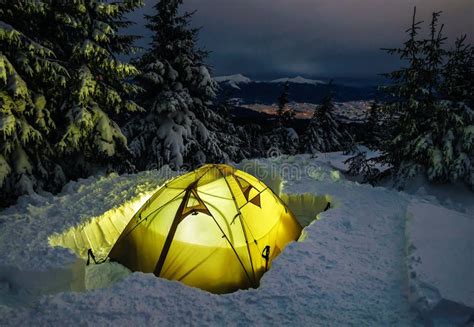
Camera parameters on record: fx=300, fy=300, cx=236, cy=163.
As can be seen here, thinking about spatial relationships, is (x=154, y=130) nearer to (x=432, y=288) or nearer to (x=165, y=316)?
(x=165, y=316)

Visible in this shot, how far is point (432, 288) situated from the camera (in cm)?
383

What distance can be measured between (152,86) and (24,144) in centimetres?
773

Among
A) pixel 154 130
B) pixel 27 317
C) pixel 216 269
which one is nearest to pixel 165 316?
pixel 27 317

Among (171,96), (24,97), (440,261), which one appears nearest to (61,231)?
(24,97)

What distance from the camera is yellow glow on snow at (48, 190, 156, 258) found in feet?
20.9

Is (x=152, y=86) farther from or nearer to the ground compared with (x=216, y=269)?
farther from the ground

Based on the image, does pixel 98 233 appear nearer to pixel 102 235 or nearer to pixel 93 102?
pixel 102 235

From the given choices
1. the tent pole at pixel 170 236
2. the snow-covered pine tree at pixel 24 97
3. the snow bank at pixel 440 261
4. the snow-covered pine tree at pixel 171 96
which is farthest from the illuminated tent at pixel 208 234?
the snow-covered pine tree at pixel 171 96

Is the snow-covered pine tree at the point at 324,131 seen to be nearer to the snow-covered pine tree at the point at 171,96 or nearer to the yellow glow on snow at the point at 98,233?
the snow-covered pine tree at the point at 171,96

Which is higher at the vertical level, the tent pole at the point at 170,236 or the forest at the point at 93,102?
the forest at the point at 93,102

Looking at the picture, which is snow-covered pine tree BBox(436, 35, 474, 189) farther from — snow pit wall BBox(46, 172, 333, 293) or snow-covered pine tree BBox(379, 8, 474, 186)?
snow pit wall BBox(46, 172, 333, 293)

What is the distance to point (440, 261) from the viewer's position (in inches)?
174

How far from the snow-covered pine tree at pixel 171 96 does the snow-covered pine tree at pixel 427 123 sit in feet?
29.6

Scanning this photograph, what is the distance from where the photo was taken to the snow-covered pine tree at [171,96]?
1509 cm
